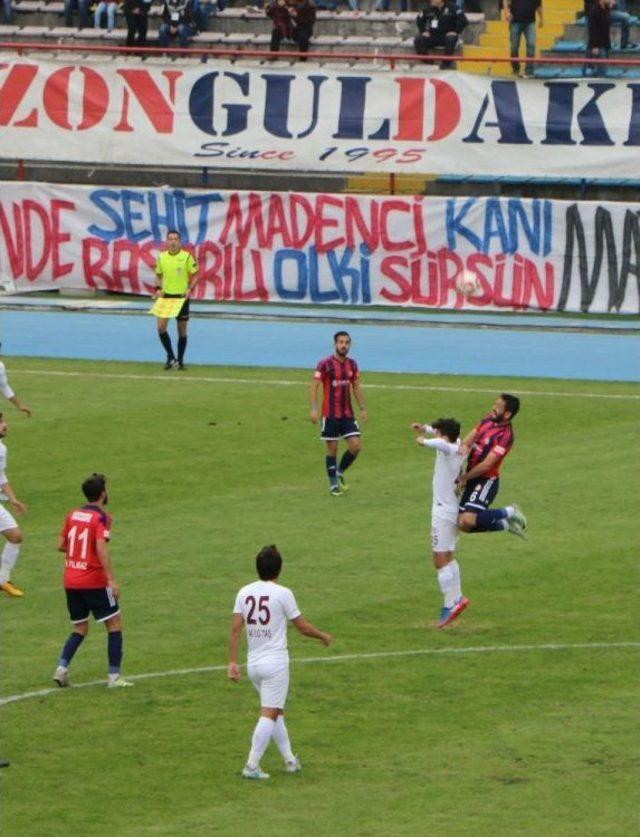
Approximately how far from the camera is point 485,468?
54.5 ft

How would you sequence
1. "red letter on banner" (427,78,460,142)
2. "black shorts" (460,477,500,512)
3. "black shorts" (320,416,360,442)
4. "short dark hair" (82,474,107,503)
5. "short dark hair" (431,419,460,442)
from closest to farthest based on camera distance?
"short dark hair" (82,474,107,503) → "short dark hair" (431,419,460,442) → "black shorts" (460,477,500,512) → "black shorts" (320,416,360,442) → "red letter on banner" (427,78,460,142)

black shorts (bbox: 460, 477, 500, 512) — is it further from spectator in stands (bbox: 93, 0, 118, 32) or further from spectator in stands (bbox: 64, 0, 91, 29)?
spectator in stands (bbox: 64, 0, 91, 29)

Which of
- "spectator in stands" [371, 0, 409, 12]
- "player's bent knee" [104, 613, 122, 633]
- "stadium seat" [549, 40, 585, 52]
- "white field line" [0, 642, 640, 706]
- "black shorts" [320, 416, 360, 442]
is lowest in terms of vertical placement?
"white field line" [0, 642, 640, 706]

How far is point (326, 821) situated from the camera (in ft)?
37.2

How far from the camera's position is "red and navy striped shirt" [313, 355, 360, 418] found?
21656mm

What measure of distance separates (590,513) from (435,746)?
7982mm

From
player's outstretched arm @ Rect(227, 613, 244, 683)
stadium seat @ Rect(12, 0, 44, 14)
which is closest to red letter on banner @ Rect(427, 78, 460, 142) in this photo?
stadium seat @ Rect(12, 0, 44, 14)

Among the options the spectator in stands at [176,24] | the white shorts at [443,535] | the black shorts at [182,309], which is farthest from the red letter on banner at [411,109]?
the white shorts at [443,535]

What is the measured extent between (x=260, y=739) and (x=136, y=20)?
112 feet

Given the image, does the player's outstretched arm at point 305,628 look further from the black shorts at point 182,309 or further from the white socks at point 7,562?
the black shorts at point 182,309

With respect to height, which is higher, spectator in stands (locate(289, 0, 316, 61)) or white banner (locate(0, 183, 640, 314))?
spectator in stands (locate(289, 0, 316, 61))

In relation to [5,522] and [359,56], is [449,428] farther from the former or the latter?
[359,56]

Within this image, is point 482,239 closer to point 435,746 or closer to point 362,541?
point 362,541

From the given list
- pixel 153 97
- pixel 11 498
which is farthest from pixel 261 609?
pixel 153 97
